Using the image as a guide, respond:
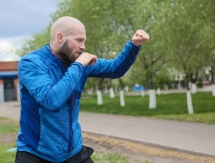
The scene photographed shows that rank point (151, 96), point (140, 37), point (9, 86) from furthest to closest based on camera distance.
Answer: point (9, 86) → point (151, 96) → point (140, 37)

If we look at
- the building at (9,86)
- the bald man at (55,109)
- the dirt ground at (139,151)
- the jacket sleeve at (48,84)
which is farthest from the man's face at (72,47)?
the building at (9,86)

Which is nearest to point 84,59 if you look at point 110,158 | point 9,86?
point 110,158

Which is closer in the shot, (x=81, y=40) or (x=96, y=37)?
(x=81, y=40)

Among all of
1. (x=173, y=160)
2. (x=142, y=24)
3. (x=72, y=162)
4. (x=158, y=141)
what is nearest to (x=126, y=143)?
(x=158, y=141)

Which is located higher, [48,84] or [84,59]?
[84,59]

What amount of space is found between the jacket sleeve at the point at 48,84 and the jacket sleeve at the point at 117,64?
51 centimetres

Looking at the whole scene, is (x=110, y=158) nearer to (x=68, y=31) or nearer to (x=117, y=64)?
(x=117, y=64)

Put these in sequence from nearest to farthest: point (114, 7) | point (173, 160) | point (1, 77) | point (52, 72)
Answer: point (52, 72), point (173, 160), point (114, 7), point (1, 77)

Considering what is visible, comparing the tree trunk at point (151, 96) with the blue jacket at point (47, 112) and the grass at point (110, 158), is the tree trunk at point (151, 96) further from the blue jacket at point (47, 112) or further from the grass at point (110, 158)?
the blue jacket at point (47, 112)

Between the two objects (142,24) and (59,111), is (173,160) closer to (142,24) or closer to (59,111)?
(59,111)

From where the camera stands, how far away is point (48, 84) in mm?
2416

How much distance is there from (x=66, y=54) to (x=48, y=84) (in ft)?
0.98

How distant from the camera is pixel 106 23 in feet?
74.6

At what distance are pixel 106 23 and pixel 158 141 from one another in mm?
13291
